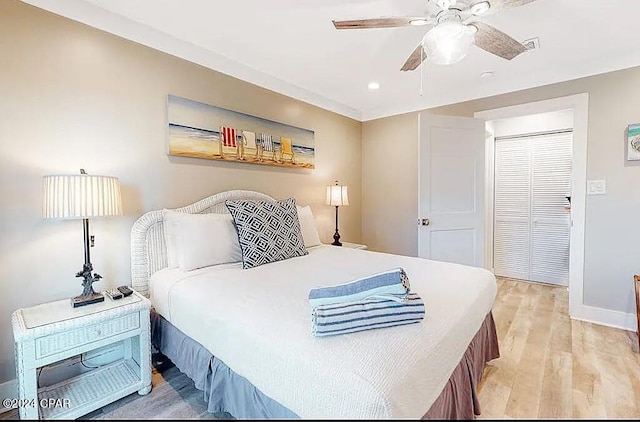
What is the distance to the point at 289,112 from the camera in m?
3.30

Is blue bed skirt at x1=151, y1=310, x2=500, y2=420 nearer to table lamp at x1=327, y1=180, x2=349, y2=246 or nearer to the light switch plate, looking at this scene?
the light switch plate

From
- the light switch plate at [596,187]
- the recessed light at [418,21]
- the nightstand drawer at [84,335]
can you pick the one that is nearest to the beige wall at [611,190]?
the light switch plate at [596,187]

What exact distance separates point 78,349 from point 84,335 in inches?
2.7

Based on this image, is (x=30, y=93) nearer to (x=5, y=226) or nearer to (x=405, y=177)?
(x=5, y=226)

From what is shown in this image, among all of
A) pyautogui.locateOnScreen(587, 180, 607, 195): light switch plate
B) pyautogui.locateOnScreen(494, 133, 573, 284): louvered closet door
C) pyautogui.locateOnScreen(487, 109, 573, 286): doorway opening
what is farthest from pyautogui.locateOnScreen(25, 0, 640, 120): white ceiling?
pyautogui.locateOnScreen(494, 133, 573, 284): louvered closet door

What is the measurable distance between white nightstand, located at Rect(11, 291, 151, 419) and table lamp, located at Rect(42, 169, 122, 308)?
0.17 m

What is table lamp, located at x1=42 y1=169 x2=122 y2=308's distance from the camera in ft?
5.25

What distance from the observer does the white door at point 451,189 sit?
3289 millimetres

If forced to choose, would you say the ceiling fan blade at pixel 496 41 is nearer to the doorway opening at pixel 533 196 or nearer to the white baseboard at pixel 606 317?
the doorway opening at pixel 533 196

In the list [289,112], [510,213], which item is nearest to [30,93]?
[289,112]

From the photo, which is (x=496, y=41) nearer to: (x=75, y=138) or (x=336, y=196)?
(x=336, y=196)

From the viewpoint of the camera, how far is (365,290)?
127 centimetres

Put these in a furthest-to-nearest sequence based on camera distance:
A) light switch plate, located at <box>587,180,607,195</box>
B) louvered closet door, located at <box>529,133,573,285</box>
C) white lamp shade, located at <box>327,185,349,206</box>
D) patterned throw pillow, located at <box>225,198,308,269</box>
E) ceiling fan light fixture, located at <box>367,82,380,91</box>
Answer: louvered closet door, located at <box>529,133,573,285</box> < white lamp shade, located at <box>327,185,349,206</box> < ceiling fan light fixture, located at <box>367,82,380,91</box> < light switch plate, located at <box>587,180,607,195</box> < patterned throw pillow, located at <box>225,198,308,269</box>

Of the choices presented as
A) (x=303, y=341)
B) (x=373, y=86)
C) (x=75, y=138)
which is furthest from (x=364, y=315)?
(x=373, y=86)
